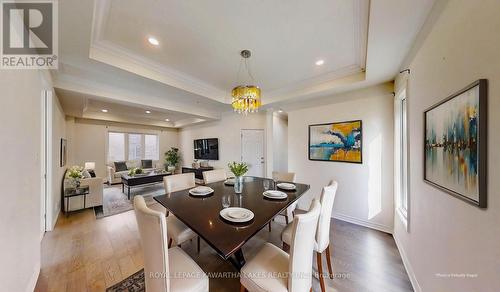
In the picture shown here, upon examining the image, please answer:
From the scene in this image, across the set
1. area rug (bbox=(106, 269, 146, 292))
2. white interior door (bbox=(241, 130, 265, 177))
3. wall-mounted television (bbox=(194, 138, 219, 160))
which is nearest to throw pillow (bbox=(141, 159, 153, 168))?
wall-mounted television (bbox=(194, 138, 219, 160))

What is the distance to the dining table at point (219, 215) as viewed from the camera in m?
1.05

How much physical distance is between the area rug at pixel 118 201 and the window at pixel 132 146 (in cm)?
161

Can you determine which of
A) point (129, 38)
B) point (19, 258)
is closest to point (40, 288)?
point (19, 258)

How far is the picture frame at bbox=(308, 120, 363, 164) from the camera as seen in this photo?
9.78 feet

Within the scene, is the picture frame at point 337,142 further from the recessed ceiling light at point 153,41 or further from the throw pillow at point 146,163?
the throw pillow at point 146,163

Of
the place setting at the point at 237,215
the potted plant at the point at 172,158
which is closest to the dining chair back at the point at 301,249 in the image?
the place setting at the point at 237,215

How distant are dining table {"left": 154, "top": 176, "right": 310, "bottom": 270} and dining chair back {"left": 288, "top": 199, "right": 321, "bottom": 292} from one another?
0.89 feet

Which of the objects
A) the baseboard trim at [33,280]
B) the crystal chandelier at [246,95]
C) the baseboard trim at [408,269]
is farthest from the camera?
the crystal chandelier at [246,95]

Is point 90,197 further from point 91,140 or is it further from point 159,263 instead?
point 159,263

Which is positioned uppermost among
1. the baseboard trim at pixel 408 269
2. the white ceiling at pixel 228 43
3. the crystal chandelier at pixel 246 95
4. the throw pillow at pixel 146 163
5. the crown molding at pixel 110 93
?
the white ceiling at pixel 228 43

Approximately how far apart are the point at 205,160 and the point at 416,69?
20.0 feet

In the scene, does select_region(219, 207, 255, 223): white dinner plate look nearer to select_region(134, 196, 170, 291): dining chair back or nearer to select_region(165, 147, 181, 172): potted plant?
select_region(134, 196, 170, 291): dining chair back

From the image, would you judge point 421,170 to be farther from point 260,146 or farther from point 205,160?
point 205,160

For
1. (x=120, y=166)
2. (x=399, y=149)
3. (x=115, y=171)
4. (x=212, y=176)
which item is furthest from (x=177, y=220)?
(x=120, y=166)
